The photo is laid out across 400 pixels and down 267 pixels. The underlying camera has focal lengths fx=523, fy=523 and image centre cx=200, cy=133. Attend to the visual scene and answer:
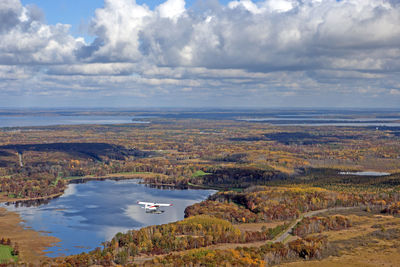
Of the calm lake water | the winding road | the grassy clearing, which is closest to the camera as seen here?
the grassy clearing

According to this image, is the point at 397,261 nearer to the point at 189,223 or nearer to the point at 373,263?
the point at 373,263

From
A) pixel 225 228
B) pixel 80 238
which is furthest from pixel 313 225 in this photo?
pixel 80 238

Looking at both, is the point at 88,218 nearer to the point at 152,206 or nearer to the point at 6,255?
the point at 152,206

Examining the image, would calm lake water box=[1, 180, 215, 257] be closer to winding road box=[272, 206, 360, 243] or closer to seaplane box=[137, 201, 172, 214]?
seaplane box=[137, 201, 172, 214]

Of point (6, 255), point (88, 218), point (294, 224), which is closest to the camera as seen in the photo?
point (6, 255)

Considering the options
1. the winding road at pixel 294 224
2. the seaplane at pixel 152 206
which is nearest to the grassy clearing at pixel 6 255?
the seaplane at pixel 152 206

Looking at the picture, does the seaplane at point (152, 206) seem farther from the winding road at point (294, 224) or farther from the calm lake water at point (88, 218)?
the winding road at point (294, 224)

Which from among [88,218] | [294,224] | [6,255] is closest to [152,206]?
[88,218]

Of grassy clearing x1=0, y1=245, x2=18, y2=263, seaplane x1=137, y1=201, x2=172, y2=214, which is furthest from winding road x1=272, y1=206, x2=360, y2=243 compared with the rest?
grassy clearing x1=0, y1=245, x2=18, y2=263
